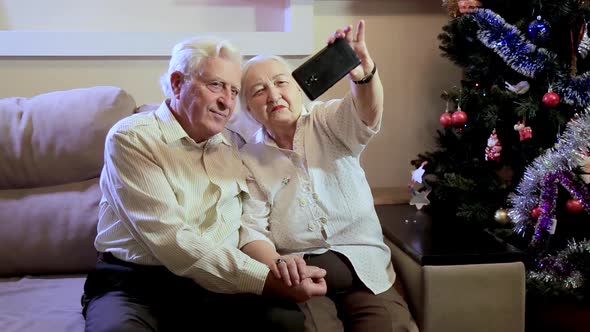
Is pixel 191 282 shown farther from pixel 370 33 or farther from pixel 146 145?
pixel 370 33

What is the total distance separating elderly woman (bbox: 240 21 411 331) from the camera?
1558mm

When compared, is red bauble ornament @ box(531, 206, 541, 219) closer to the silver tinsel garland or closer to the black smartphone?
the silver tinsel garland

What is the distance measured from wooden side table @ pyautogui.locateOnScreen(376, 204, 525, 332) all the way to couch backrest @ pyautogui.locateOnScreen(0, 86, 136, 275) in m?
0.96

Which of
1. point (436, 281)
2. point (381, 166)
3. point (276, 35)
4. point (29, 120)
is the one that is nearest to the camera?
point (436, 281)

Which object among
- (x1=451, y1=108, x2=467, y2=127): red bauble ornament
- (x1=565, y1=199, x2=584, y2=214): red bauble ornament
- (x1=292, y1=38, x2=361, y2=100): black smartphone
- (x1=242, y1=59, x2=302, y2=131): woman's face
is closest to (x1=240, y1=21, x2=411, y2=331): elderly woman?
(x1=242, y1=59, x2=302, y2=131): woman's face

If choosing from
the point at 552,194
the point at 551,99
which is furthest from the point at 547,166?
the point at 551,99

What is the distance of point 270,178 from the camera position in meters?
1.61

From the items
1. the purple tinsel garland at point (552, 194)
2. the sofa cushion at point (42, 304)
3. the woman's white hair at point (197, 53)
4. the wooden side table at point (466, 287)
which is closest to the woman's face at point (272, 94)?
the woman's white hair at point (197, 53)

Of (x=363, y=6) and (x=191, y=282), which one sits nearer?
(x=191, y=282)

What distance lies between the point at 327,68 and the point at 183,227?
518mm

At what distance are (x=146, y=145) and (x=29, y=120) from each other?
0.59 meters

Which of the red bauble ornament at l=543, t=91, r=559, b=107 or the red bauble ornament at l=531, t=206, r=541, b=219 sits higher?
the red bauble ornament at l=543, t=91, r=559, b=107

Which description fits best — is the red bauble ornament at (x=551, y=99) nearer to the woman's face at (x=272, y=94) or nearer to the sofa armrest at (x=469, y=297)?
the sofa armrest at (x=469, y=297)

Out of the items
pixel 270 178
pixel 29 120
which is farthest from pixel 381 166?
pixel 29 120
